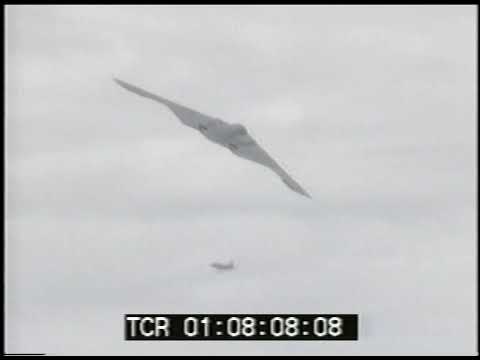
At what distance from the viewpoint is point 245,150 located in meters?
63.4

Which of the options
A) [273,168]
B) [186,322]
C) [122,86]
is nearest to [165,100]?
[122,86]

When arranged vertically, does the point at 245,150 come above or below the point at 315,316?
above

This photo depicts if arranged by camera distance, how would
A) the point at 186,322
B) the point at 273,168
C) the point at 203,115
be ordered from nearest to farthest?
the point at 186,322 → the point at 203,115 → the point at 273,168

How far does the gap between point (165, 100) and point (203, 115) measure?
6168 millimetres

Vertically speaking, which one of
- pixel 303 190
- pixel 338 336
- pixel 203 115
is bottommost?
pixel 338 336

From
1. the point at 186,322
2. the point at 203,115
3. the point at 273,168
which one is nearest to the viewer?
the point at 186,322

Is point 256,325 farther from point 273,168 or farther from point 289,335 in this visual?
point 273,168

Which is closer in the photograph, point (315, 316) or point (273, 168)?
point (315, 316)
